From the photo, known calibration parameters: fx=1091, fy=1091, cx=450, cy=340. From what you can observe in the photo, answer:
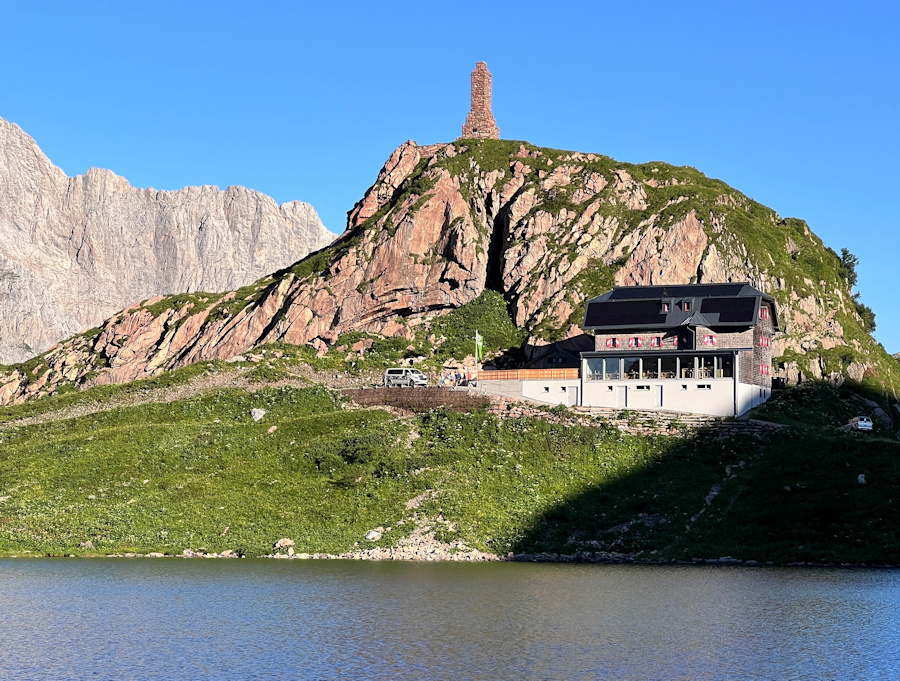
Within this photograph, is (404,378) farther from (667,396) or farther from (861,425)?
(861,425)

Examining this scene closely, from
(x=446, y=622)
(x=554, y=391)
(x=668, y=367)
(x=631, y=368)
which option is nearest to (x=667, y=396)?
(x=668, y=367)

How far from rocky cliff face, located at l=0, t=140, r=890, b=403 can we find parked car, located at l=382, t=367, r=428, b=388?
20.9m

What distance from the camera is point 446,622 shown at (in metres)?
51.6

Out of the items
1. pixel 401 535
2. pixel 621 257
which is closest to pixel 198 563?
pixel 401 535

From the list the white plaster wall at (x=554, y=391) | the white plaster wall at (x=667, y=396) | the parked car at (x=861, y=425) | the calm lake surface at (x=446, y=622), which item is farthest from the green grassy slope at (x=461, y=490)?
the parked car at (x=861, y=425)

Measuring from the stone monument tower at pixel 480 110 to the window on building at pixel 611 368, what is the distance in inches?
3077

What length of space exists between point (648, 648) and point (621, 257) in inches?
3785

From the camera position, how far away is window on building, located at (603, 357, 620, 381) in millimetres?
100625

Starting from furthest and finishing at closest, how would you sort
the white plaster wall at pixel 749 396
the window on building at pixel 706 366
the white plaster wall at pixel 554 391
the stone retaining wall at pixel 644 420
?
the white plaster wall at pixel 554 391, the window on building at pixel 706 366, the white plaster wall at pixel 749 396, the stone retaining wall at pixel 644 420

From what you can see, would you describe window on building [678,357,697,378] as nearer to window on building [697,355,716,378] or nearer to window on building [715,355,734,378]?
window on building [697,355,716,378]

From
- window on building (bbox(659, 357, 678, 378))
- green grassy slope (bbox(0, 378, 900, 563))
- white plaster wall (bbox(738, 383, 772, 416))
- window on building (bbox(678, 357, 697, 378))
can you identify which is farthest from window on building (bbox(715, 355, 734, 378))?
green grassy slope (bbox(0, 378, 900, 563))

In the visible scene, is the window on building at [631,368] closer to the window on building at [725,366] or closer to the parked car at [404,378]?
the window on building at [725,366]

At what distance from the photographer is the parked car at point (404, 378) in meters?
111

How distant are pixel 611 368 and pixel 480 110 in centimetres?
8155
